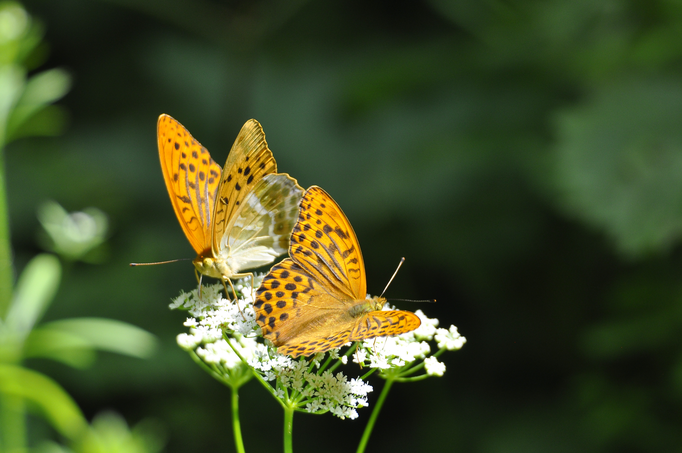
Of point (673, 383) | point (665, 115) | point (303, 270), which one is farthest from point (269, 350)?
point (665, 115)

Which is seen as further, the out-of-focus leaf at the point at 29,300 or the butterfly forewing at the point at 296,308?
the out-of-focus leaf at the point at 29,300

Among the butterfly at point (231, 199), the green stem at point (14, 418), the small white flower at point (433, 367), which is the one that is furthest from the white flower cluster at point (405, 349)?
the green stem at point (14, 418)

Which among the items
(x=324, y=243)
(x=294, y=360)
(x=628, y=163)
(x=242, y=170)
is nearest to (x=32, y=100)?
(x=242, y=170)

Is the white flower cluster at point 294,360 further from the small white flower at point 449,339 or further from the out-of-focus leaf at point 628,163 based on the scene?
the out-of-focus leaf at point 628,163

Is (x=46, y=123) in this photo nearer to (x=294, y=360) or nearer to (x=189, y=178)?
(x=189, y=178)

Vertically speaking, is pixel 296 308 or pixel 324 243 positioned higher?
pixel 324 243
